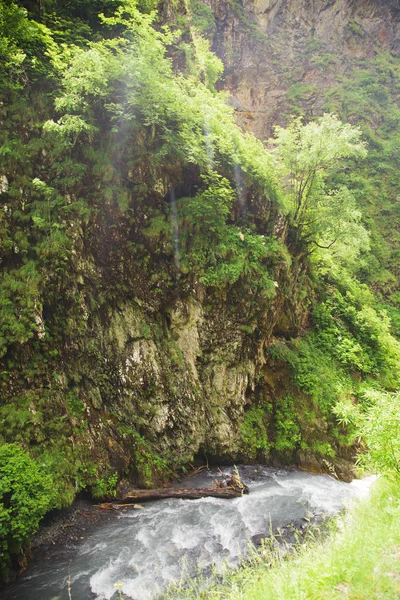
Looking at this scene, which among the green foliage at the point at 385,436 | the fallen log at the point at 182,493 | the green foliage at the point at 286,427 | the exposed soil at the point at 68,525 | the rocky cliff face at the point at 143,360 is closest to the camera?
the green foliage at the point at 385,436

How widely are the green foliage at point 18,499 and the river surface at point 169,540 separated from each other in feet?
3.30

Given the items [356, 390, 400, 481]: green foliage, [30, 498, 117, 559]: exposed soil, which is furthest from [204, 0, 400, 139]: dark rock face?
[30, 498, 117, 559]: exposed soil

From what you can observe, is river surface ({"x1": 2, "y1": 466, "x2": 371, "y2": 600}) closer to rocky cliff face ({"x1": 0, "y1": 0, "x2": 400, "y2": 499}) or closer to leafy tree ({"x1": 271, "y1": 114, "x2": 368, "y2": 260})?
rocky cliff face ({"x1": 0, "y1": 0, "x2": 400, "y2": 499})

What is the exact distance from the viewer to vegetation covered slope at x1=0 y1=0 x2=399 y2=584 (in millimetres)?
8961

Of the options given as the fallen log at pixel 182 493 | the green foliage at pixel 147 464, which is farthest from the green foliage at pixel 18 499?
the green foliage at pixel 147 464

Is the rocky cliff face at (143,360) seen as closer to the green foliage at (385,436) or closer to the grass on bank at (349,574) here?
the grass on bank at (349,574)

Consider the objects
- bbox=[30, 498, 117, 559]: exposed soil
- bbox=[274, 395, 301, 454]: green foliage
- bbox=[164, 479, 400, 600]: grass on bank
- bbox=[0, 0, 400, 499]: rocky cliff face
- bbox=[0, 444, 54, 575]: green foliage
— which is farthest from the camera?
bbox=[274, 395, 301, 454]: green foliage

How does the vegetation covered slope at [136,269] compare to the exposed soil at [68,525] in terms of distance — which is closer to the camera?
the exposed soil at [68,525]

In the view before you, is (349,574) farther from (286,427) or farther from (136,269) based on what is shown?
(286,427)

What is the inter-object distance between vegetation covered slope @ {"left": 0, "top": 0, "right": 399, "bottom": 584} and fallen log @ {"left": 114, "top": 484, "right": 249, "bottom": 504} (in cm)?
42

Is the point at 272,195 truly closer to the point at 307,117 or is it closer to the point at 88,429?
the point at 88,429

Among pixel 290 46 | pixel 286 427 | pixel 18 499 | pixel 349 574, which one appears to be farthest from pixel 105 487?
pixel 290 46

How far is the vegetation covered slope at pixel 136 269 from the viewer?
896 cm

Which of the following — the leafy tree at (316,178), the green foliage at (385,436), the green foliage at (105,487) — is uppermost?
the leafy tree at (316,178)
